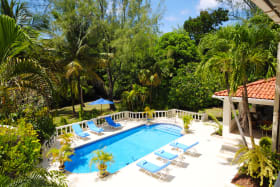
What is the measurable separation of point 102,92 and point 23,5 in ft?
66.5

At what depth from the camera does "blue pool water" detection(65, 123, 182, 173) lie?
30.8ft

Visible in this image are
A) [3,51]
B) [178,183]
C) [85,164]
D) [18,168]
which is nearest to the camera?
[3,51]

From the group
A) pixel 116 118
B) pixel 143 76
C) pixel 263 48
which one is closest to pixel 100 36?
pixel 143 76

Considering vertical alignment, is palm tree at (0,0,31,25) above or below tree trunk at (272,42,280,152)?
above

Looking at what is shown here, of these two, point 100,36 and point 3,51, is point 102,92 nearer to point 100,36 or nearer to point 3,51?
point 100,36

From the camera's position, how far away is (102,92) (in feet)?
90.2

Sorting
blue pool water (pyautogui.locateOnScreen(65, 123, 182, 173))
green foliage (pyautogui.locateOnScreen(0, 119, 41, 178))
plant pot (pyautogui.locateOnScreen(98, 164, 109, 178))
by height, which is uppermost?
green foliage (pyautogui.locateOnScreen(0, 119, 41, 178))

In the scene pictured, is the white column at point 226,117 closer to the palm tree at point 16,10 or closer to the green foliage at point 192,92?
the green foliage at point 192,92

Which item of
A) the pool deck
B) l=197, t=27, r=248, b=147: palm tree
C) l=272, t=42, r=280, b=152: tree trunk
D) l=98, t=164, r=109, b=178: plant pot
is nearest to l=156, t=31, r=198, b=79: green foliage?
the pool deck

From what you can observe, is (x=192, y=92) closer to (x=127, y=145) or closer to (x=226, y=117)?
(x=226, y=117)

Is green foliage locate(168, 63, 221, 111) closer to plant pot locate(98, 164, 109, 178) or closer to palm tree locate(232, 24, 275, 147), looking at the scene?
palm tree locate(232, 24, 275, 147)

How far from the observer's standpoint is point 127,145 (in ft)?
39.2

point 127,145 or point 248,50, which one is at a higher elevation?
point 248,50

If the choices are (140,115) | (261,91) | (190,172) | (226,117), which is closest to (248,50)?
(261,91)
